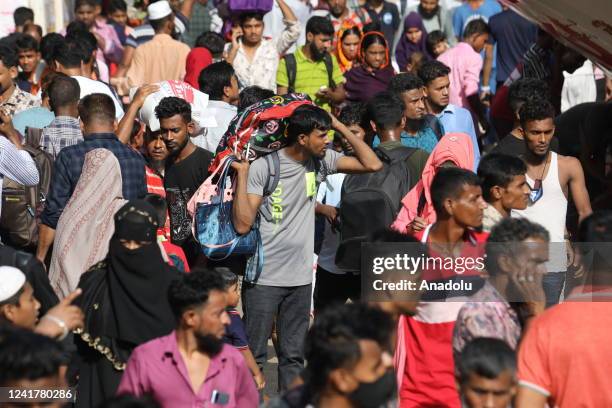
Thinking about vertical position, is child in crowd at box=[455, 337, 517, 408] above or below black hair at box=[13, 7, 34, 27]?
below

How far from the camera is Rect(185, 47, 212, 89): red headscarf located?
10344 mm

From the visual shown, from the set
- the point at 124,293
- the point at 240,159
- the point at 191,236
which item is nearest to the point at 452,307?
the point at 124,293

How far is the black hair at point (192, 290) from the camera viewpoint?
4.72m

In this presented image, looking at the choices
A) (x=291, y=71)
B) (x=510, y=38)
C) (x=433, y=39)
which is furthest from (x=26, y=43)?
(x=510, y=38)

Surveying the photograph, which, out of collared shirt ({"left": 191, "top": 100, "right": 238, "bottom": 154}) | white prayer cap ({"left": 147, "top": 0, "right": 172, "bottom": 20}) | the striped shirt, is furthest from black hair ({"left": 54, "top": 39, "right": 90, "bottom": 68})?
white prayer cap ({"left": 147, "top": 0, "right": 172, "bottom": 20})

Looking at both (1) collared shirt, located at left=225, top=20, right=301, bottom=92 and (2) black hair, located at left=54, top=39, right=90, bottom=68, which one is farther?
(1) collared shirt, located at left=225, top=20, right=301, bottom=92

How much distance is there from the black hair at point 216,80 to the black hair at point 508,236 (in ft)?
13.4

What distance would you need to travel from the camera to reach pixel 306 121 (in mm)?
6500

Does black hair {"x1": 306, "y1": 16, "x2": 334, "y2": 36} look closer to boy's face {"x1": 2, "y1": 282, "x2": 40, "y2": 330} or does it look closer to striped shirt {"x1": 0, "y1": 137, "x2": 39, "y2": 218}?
striped shirt {"x1": 0, "y1": 137, "x2": 39, "y2": 218}

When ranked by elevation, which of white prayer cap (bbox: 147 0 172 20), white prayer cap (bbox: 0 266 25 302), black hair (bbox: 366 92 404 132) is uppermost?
white prayer cap (bbox: 147 0 172 20)

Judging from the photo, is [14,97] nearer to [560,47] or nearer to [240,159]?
[240,159]

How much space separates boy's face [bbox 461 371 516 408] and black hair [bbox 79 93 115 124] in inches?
137

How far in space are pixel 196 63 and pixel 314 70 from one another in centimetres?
109

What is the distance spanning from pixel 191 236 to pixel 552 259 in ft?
6.97
